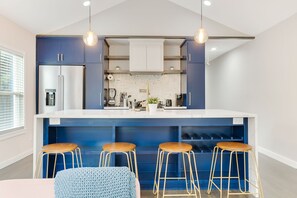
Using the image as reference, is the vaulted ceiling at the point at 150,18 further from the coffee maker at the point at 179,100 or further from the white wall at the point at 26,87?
the coffee maker at the point at 179,100

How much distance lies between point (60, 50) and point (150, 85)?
229cm

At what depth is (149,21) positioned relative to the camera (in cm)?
450

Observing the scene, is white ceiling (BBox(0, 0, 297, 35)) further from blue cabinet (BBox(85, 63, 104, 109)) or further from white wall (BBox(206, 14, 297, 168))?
blue cabinet (BBox(85, 63, 104, 109))

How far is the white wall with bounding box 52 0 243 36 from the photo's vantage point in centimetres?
446

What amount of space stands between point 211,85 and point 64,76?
5.31 m

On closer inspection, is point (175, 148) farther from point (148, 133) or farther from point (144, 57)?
point (144, 57)

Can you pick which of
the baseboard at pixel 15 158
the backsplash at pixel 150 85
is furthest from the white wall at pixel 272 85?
the baseboard at pixel 15 158

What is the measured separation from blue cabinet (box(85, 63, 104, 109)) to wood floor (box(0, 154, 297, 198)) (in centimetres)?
163

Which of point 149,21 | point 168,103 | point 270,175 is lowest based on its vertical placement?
point 270,175

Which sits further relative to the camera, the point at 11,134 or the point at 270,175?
the point at 11,134

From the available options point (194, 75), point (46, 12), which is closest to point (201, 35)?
point (194, 75)

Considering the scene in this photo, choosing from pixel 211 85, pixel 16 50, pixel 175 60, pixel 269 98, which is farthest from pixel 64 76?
pixel 211 85

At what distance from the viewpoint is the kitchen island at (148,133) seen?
2283mm

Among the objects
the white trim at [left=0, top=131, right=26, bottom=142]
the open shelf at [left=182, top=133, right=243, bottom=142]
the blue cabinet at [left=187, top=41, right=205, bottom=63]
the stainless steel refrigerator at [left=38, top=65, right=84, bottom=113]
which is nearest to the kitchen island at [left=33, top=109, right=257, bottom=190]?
the open shelf at [left=182, top=133, right=243, bottom=142]
